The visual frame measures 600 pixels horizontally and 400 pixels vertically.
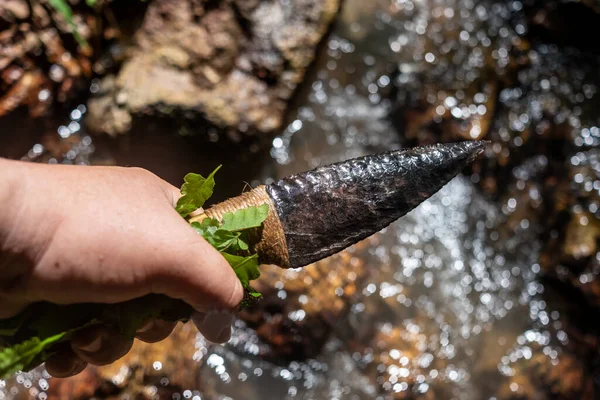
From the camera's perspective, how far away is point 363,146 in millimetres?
3818

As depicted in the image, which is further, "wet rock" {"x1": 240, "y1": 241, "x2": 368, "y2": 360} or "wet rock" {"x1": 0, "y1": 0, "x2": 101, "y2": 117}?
"wet rock" {"x1": 240, "y1": 241, "x2": 368, "y2": 360}

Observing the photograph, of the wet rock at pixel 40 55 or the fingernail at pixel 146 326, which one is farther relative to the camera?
the wet rock at pixel 40 55

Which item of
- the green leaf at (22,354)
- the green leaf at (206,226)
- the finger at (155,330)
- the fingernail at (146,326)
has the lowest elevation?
the finger at (155,330)

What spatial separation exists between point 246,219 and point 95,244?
44 cm

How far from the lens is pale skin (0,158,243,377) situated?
1.05 m

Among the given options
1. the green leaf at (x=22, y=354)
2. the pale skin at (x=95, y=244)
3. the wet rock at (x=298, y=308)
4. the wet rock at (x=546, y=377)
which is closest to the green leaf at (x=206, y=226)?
the pale skin at (x=95, y=244)

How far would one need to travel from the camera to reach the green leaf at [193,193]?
1350 mm

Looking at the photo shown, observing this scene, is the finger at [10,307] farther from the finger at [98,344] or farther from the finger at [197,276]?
the finger at [197,276]

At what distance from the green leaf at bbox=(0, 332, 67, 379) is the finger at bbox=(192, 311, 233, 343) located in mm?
374

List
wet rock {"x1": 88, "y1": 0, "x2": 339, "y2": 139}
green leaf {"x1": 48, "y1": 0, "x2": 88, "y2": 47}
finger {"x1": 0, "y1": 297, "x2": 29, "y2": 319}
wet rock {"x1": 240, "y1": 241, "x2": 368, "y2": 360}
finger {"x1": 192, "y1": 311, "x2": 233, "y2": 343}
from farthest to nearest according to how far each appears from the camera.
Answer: wet rock {"x1": 240, "y1": 241, "x2": 368, "y2": 360}, wet rock {"x1": 88, "y1": 0, "x2": 339, "y2": 139}, green leaf {"x1": 48, "y1": 0, "x2": 88, "y2": 47}, finger {"x1": 192, "y1": 311, "x2": 233, "y2": 343}, finger {"x1": 0, "y1": 297, "x2": 29, "y2": 319}

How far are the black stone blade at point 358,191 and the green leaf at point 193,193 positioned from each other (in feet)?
0.70

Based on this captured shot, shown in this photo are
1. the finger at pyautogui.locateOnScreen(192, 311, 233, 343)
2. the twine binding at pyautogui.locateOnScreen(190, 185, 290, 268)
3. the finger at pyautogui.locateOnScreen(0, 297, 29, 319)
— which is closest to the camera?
the finger at pyautogui.locateOnScreen(0, 297, 29, 319)

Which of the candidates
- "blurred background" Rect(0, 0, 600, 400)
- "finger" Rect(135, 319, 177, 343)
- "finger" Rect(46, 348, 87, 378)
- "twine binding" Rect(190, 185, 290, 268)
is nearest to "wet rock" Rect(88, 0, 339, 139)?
"blurred background" Rect(0, 0, 600, 400)

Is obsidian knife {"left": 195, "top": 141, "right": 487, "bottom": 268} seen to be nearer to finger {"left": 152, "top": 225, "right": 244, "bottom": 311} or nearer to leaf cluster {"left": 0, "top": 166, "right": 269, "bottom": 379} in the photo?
leaf cluster {"left": 0, "top": 166, "right": 269, "bottom": 379}
